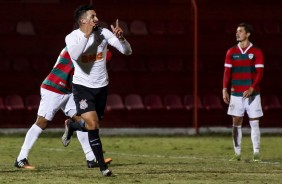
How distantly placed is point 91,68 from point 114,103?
10.8 m

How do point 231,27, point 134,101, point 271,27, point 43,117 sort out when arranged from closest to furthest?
point 43,117 < point 134,101 < point 231,27 < point 271,27

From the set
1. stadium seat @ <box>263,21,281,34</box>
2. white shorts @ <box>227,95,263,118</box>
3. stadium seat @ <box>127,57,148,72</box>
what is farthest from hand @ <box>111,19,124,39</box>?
stadium seat @ <box>263,21,281,34</box>

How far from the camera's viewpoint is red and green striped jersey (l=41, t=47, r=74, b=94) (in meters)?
12.8

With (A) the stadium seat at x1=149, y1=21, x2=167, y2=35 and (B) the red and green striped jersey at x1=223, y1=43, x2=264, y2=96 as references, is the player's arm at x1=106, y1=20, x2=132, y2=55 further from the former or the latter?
(A) the stadium seat at x1=149, y1=21, x2=167, y2=35

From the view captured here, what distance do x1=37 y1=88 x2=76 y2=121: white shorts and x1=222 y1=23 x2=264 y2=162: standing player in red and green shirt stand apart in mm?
2513

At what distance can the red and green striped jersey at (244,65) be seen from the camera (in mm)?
14203

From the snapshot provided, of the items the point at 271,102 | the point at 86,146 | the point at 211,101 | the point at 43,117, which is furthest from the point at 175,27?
the point at 43,117

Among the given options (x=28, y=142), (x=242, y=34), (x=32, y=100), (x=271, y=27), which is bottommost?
(x=32, y=100)

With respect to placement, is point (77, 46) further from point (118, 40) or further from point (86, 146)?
point (86, 146)

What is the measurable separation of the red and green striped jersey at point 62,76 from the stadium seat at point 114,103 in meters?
8.93

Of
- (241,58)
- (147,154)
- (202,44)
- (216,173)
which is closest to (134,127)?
(202,44)

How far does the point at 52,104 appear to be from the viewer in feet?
42.0

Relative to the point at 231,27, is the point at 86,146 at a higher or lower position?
lower

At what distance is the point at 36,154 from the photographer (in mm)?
15562
